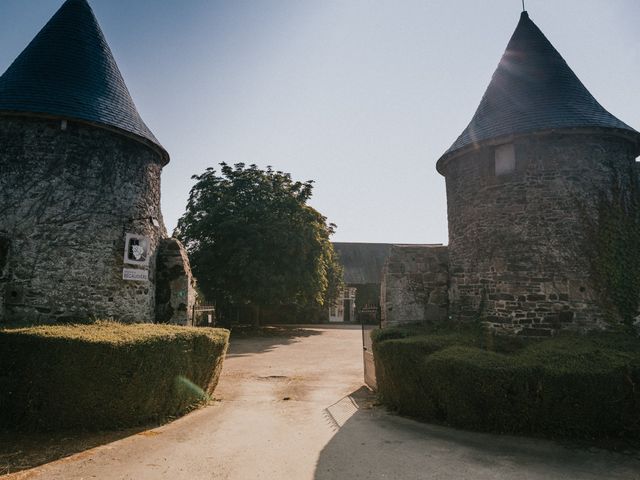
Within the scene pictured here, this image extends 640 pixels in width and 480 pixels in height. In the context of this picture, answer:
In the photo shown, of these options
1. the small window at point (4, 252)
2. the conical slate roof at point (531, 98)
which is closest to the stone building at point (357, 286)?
the conical slate roof at point (531, 98)

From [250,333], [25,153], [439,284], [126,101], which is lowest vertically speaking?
[250,333]

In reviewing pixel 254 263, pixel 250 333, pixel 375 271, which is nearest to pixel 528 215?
pixel 254 263

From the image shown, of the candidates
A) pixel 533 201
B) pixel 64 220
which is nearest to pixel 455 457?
pixel 533 201

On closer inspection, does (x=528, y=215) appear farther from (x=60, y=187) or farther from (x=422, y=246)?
(x=60, y=187)

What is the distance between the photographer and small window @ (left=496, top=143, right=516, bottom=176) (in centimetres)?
998

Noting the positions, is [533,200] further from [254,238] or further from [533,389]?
[254,238]

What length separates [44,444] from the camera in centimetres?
578

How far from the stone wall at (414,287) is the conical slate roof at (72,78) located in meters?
7.48

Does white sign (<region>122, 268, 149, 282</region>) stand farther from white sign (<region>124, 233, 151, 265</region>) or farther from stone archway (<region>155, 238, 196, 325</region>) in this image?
stone archway (<region>155, 238, 196, 325</region>)

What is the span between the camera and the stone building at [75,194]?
8.96 meters

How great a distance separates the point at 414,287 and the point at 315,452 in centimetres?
649

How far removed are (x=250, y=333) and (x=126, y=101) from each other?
50.0 ft

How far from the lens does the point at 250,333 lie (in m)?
23.3

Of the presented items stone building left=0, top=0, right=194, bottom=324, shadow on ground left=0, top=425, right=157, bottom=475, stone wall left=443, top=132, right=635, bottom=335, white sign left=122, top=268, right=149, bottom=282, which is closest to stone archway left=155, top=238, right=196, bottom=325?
stone building left=0, top=0, right=194, bottom=324
